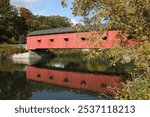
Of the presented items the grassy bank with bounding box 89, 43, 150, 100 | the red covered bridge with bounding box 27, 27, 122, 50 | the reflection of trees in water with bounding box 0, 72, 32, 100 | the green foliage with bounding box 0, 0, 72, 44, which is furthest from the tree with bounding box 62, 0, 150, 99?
the green foliage with bounding box 0, 0, 72, 44

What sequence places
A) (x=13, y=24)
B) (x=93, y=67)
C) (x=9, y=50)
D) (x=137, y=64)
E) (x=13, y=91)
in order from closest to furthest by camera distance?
(x=137, y=64) → (x=13, y=91) → (x=93, y=67) → (x=9, y=50) → (x=13, y=24)

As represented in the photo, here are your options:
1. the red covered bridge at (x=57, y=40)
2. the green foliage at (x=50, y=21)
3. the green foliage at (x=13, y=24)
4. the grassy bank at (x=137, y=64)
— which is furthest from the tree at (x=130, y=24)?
the green foliage at (x=50, y=21)

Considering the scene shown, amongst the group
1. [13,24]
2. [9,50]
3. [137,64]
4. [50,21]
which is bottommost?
[137,64]

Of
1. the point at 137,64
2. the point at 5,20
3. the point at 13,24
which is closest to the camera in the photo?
the point at 137,64

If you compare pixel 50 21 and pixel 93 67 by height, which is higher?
pixel 50 21

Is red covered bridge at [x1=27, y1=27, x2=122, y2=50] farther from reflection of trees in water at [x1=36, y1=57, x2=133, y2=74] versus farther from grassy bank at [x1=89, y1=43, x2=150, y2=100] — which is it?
grassy bank at [x1=89, y1=43, x2=150, y2=100]

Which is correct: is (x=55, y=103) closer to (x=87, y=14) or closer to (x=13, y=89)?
(x=87, y=14)

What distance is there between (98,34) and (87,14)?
86 centimetres

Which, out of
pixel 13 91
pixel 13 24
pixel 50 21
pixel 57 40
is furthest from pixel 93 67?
pixel 50 21

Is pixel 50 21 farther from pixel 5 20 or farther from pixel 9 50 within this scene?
pixel 9 50

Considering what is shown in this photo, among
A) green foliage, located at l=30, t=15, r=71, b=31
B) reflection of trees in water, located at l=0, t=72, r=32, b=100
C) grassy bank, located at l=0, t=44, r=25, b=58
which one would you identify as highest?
green foliage, located at l=30, t=15, r=71, b=31

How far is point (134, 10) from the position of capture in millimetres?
9414

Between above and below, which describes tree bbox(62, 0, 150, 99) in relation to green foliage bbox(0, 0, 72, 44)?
below

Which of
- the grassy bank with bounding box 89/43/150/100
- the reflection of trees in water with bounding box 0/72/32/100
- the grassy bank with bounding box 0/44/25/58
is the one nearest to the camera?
the grassy bank with bounding box 89/43/150/100
